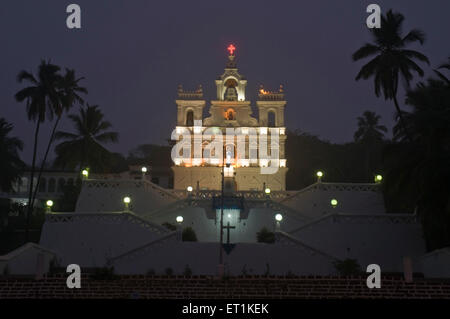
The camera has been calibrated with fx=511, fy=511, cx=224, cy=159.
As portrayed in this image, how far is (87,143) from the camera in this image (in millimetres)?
45781

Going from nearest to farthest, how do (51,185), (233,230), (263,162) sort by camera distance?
(233,230), (263,162), (51,185)

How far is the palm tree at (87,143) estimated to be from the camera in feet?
148

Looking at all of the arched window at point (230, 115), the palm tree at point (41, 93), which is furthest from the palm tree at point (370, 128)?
the palm tree at point (41, 93)

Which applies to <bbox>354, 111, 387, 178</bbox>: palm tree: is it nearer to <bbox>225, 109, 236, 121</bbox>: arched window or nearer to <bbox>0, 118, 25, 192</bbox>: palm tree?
<bbox>225, 109, 236, 121</bbox>: arched window

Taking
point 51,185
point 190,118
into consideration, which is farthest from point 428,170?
point 51,185

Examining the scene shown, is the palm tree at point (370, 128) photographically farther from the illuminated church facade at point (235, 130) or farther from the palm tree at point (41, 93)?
the palm tree at point (41, 93)

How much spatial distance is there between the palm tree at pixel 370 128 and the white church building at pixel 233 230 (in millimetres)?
19760

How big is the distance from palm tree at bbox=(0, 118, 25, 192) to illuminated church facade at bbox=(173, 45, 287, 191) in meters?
13.6

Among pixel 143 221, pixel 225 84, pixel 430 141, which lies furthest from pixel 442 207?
pixel 225 84

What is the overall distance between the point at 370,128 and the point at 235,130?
18258 millimetres

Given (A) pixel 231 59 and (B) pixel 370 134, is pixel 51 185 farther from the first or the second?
(B) pixel 370 134

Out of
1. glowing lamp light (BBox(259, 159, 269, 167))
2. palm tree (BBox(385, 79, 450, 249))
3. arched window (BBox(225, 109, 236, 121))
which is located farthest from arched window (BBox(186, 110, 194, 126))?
palm tree (BBox(385, 79, 450, 249))

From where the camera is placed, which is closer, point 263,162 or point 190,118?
point 263,162
